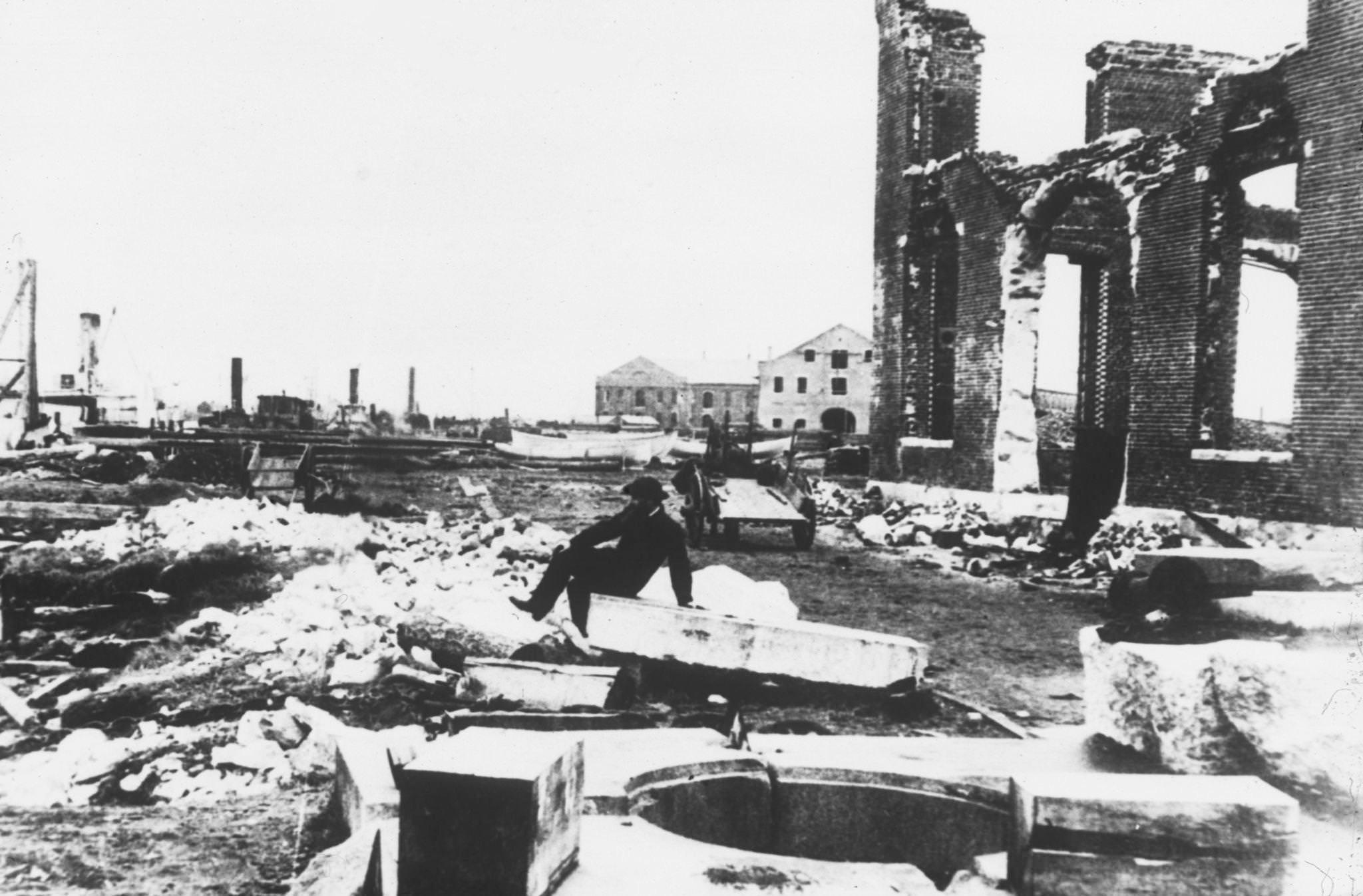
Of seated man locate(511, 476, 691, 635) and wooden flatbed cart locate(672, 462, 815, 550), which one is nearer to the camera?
seated man locate(511, 476, 691, 635)

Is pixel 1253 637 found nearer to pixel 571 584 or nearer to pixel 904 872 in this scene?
pixel 904 872

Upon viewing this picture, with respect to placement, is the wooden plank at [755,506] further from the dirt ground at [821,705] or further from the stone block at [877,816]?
the stone block at [877,816]

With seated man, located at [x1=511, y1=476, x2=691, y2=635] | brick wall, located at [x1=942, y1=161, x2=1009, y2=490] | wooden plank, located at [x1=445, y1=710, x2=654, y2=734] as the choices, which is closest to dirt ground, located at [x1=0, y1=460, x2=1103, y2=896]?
wooden plank, located at [x1=445, y1=710, x2=654, y2=734]

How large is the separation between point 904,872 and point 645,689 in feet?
10.1

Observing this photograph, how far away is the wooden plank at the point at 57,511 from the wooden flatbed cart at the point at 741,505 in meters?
8.04

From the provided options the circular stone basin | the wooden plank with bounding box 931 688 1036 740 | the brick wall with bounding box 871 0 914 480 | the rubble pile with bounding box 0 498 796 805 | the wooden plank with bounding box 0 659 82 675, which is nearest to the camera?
the circular stone basin

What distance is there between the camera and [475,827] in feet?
8.84

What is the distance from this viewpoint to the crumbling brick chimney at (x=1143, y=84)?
52.1 feet

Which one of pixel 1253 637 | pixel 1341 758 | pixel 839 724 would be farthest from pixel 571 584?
pixel 1341 758

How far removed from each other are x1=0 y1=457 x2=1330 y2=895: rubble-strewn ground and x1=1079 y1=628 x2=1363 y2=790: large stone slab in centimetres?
159

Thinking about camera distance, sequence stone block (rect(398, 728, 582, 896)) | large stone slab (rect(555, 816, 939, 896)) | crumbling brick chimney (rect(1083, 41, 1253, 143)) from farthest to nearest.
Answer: crumbling brick chimney (rect(1083, 41, 1253, 143)) < large stone slab (rect(555, 816, 939, 896)) < stone block (rect(398, 728, 582, 896))

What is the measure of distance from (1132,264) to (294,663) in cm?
1245

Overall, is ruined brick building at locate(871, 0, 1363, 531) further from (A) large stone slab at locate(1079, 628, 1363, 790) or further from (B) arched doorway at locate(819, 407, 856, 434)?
(B) arched doorway at locate(819, 407, 856, 434)

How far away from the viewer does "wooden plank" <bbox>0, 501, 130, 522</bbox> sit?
1313 centimetres
